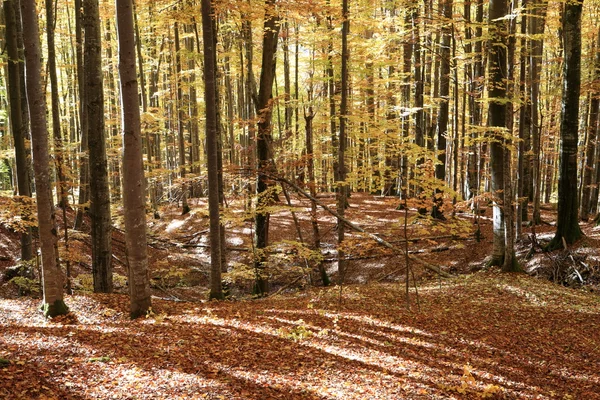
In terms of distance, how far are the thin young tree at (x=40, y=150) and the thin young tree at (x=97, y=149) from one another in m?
2.33

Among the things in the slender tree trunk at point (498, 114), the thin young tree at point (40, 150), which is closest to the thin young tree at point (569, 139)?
the slender tree trunk at point (498, 114)

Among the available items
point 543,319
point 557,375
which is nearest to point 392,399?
→ point 557,375

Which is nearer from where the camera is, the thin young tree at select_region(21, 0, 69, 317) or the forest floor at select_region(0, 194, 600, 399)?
the forest floor at select_region(0, 194, 600, 399)

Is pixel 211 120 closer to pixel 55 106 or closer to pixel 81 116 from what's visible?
pixel 55 106

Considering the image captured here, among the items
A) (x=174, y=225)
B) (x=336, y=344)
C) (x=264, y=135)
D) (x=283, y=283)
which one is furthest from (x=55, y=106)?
(x=336, y=344)

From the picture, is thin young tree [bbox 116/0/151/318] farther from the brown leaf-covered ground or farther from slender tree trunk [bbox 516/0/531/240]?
slender tree trunk [bbox 516/0/531/240]

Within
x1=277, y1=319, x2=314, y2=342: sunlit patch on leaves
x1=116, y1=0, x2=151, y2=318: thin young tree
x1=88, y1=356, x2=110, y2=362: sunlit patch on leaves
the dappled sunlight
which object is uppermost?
x1=116, y1=0, x2=151, y2=318: thin young tree

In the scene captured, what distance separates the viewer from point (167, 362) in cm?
574

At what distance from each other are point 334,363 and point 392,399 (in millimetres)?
1233

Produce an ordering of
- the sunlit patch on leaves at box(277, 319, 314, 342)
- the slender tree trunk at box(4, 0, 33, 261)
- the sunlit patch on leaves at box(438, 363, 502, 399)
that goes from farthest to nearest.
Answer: the slender tree trunk at box(4, 0, 33, 261) → the sunlit patch on leaves at box(277, 319, 314, 342) → the sunlit patch on leaves at box(438, 363, 502, 399)

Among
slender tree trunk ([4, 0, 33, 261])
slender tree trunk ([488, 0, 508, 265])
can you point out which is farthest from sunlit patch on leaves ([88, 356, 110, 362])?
slender tree trunk ([488, 0, 508, 265])

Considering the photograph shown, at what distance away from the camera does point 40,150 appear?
6941mm

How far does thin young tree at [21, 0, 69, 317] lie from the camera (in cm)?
668

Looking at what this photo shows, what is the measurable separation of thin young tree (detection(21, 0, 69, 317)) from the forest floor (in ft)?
2.21
